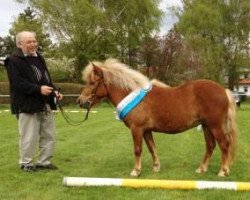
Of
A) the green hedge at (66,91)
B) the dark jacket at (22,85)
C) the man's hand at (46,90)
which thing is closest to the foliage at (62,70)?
the green hedge at (66,91)

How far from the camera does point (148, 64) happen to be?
42.8 metres

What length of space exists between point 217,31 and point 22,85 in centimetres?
4611

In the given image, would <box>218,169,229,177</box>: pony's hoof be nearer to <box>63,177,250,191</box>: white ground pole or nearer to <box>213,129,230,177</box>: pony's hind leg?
<box>213,129,230,177</box>: pony's hind leg

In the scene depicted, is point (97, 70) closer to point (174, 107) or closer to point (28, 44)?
point (28, 44)

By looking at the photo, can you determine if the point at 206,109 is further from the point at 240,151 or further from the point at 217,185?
the point at 240,151

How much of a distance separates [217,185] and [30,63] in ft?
12.3

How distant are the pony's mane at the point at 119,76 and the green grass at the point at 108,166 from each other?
150 centimetres

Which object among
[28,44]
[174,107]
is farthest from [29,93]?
[174,107]

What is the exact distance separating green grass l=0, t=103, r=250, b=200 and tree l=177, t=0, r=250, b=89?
119 feet

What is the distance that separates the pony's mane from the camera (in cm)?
827

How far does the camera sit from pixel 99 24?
4275 cm

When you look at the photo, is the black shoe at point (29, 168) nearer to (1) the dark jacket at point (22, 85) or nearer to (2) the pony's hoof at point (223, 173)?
(1) the dark jacket at point (22, 85)

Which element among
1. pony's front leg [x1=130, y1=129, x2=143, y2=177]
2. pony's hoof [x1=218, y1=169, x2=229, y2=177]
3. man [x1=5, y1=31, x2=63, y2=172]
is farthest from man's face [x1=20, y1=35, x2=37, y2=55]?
pony's hoof [x1=218, y1=169, x2=229, y2=177]

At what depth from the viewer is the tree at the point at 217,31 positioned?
50719 millimetres
